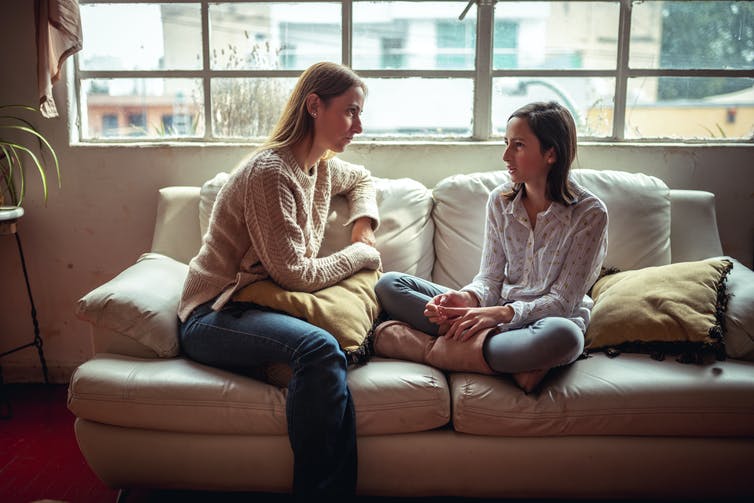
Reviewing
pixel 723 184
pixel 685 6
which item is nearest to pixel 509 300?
pixel 723 184

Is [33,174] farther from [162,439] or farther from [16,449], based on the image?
[162,439]

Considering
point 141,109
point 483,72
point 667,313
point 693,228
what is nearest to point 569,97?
point 483,72

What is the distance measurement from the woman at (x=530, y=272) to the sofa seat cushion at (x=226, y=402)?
0.21 m

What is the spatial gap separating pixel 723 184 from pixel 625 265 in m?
0.72

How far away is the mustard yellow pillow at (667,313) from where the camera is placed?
1865mm

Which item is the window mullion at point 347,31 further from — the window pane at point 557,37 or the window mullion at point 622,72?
the window mullion at point 622,72

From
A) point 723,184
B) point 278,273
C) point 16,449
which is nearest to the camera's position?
point 278,273

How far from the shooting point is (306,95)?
200 cm

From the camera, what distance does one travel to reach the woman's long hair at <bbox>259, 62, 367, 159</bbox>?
78.4 inches

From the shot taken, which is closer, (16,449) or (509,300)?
(509,300)

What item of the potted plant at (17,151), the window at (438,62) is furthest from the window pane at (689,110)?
the potted plant at (17,151)

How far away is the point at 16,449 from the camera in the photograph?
86.9 inches

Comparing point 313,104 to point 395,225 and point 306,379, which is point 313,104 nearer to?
point 395,225

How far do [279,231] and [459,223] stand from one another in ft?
2.47
